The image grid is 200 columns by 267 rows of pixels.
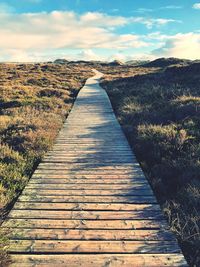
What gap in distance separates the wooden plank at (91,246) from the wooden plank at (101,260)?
0.10 metres

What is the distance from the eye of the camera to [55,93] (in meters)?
21.5

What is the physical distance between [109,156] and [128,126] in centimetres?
340

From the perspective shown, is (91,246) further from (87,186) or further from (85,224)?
(87,186)

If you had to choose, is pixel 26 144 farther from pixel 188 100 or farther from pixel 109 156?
pixel 188 100

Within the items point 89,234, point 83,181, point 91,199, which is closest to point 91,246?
point 89,234

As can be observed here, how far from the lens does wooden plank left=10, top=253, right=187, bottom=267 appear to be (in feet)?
11.8

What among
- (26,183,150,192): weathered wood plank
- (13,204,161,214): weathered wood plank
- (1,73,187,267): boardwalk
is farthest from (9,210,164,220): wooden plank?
(26,183,150,192): weathered wood plank

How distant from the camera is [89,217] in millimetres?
4676

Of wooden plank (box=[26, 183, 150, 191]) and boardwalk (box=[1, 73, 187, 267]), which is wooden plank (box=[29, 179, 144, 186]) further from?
wooden plank (box=[26, 183, 150, 191])

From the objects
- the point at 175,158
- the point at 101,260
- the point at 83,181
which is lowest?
the point at 101,260

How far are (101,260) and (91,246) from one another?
31cm

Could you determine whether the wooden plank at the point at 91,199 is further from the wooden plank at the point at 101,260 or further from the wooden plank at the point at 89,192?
the wooden plank at the point at 101,260

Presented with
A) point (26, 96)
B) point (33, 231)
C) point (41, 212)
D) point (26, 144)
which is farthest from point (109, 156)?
point (26, 96)

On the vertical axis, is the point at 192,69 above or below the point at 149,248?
above
